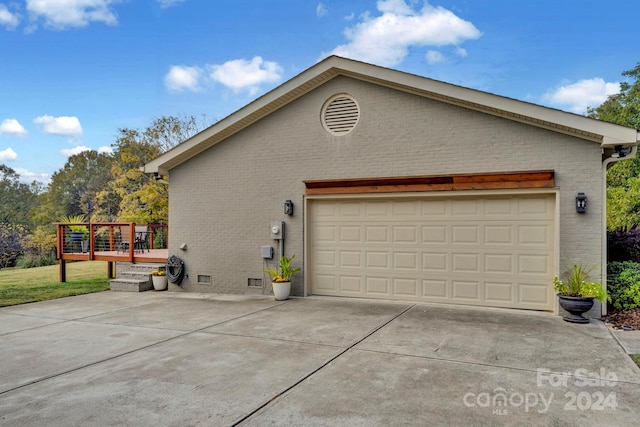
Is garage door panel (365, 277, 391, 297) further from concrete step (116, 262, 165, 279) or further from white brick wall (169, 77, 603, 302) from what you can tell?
concrete step (116, 262, 165, 279)

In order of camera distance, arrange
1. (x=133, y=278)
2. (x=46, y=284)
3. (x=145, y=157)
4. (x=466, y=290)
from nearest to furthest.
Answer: (x=466, y=290) < (x=133, y=278) < (x=46, y=284) < (x=145, y=157)

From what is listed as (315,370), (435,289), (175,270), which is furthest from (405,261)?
(175,270)

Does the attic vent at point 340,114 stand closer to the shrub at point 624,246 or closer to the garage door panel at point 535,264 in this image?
the garage door panel at point 535,264

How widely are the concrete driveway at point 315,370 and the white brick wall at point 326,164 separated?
97.2 inches

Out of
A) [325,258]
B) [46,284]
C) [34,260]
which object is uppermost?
[325,258]

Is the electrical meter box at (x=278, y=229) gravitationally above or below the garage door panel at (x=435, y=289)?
above

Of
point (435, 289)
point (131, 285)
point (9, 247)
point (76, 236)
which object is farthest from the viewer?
point (9, 247)

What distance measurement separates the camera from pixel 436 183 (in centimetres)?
823

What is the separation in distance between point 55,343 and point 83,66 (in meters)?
17.2

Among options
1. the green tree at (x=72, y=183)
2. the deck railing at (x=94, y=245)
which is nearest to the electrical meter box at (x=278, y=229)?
the deck railing at (x=94, y=245)

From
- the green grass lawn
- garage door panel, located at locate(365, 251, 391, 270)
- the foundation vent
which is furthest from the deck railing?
garage door panel, located at locate(365, 251, 391, 270)

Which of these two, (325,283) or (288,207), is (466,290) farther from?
(288,207)

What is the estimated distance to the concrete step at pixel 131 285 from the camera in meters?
10.7

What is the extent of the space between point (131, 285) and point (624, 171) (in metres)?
21.6
